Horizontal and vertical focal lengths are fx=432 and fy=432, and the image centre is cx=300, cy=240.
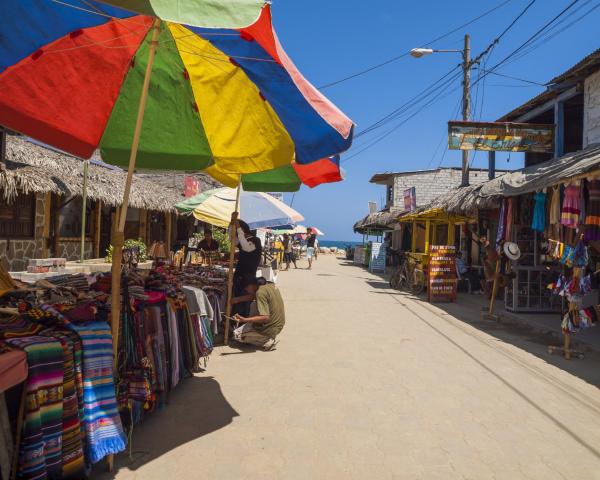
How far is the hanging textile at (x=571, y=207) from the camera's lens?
22.8 feet

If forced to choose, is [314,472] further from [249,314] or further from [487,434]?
[249,314]

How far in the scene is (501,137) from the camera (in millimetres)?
10945

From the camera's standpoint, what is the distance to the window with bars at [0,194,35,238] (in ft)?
36.4

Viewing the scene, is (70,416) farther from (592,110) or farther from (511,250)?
(592,110)

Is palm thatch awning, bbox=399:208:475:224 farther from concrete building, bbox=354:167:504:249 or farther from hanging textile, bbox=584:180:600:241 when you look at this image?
concrete building, bbox=354:167:504:249

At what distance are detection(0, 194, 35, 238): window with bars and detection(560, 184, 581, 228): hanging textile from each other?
12.2 metres

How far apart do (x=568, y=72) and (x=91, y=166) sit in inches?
533

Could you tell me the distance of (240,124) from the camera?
185 inches

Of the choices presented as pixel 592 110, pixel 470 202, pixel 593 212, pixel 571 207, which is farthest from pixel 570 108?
pixel 593 212

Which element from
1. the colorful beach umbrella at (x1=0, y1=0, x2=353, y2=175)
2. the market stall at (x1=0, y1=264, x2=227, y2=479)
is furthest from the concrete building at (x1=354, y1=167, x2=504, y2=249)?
the market stall at (x1=0, y1=264, x2=227, y2=479)

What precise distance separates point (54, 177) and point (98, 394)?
1034cm

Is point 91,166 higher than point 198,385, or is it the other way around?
point 91,166

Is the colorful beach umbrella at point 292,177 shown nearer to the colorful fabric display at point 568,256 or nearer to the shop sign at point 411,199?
the colorful fabric display at point 568,256

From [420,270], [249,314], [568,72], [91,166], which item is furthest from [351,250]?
[249,314]
